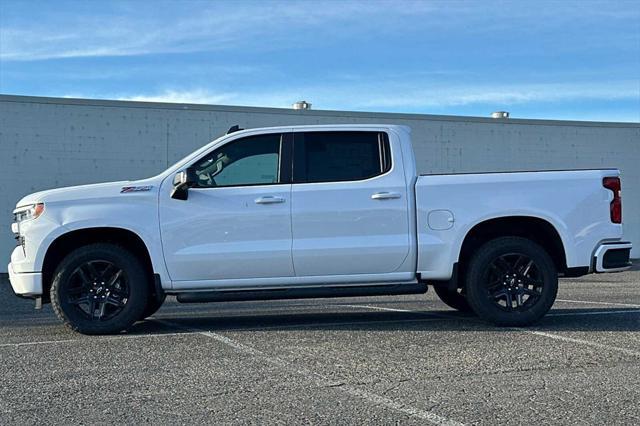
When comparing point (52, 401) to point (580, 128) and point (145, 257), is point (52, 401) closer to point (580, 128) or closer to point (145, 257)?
point (145, 257)

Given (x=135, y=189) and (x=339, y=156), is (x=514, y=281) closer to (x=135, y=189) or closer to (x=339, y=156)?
(x=339, y=156)

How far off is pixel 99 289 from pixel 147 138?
10472mm

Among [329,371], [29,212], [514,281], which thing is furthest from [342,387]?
[29,212]

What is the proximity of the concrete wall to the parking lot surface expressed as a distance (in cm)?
855

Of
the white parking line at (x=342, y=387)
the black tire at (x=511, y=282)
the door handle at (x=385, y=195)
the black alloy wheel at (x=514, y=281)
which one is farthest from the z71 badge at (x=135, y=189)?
the black alloy wheel at (x=514, y=281)

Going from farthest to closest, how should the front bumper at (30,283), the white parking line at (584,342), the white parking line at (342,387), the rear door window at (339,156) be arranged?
the rear door window at (339,156)
the front bumper at (30,283)
the white parking line at (584,342)
the white parking line at (342,387)

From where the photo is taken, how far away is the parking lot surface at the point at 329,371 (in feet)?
15.7

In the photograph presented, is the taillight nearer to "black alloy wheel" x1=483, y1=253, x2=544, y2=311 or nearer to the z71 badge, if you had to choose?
"black alloy wheel" x1=483, y1=253, x2=544, y2=311

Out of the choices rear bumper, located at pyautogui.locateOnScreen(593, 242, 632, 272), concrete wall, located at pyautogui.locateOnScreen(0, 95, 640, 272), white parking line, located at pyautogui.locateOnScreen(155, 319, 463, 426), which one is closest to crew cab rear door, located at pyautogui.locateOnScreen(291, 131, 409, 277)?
white parking line, located at pyautogui.locateOnScreen(155, 319, 463, 426)

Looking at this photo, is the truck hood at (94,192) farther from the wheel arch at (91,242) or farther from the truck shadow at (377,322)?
the truck shadow at (377,322)

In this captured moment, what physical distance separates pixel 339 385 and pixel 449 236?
2824mm

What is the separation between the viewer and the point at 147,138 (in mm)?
17688

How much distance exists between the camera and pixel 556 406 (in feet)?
16.0

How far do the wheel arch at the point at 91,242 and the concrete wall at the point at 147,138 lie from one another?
9739mm
